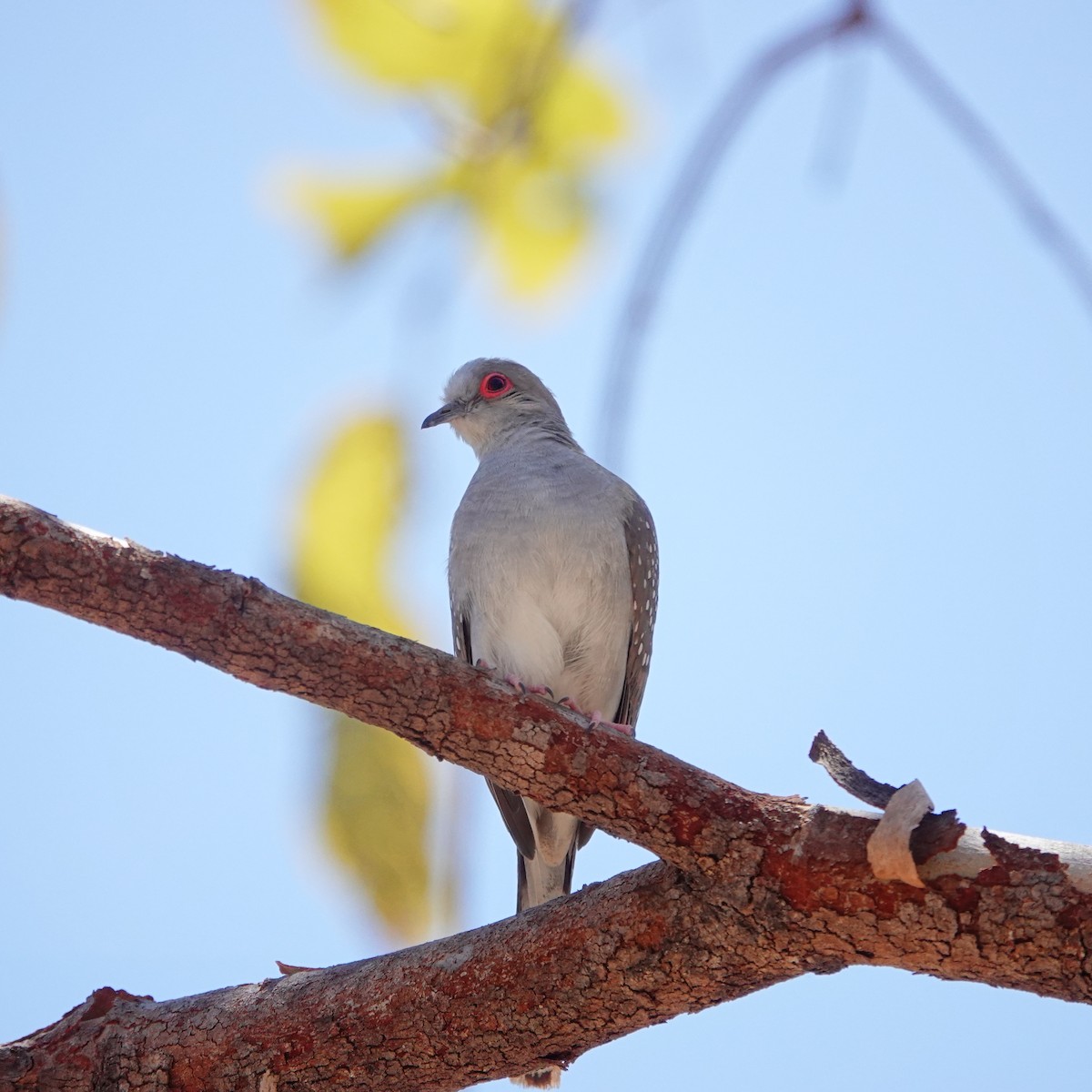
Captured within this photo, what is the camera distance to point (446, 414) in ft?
22.6

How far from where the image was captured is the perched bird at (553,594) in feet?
18.5

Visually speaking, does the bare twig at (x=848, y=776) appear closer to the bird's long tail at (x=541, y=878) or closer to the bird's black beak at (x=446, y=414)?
the bird's long tail at (x=541, y=878)


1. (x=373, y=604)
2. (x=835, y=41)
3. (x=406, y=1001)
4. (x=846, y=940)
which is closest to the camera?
(x=835, y=41)

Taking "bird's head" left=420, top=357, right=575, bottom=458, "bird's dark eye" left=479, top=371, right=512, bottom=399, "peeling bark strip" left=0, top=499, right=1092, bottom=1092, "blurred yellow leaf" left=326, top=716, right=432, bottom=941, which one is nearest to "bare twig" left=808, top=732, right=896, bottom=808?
"peeling bark strip" left=0, top=499, right=1092, bottom=1092

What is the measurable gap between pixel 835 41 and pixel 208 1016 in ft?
11.8

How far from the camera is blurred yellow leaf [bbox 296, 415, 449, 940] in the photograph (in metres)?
1.58

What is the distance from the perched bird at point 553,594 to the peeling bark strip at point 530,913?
5.68ft

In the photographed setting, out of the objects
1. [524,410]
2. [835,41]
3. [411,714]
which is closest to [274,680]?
[411,714]

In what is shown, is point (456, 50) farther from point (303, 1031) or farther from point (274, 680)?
point (303, 1031)

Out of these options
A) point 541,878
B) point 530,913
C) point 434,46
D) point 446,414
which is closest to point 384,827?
point 434,46

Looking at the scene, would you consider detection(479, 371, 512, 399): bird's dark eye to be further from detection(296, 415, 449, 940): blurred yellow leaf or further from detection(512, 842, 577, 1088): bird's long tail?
detection(296, 415, 449, 940): blurred yellow leaf

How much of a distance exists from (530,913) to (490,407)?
362cm

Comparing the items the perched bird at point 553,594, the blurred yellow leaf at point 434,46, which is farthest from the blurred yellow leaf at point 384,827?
the perched bird at point 553,594

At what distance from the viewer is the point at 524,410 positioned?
6.89 meters
